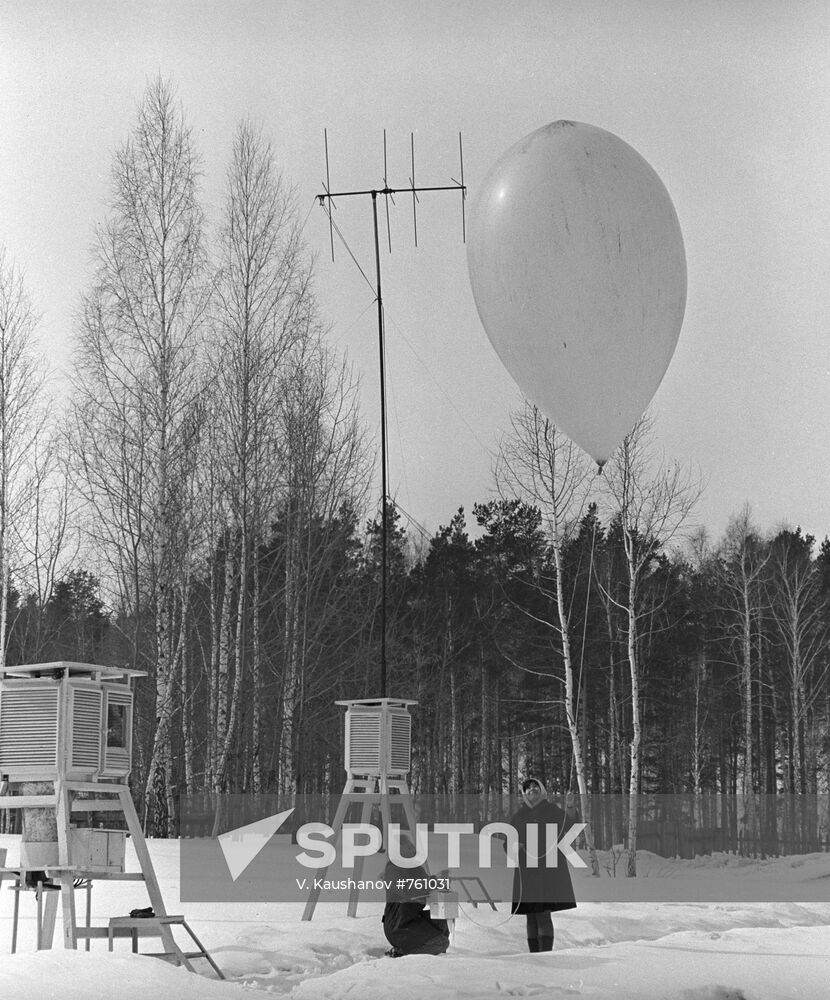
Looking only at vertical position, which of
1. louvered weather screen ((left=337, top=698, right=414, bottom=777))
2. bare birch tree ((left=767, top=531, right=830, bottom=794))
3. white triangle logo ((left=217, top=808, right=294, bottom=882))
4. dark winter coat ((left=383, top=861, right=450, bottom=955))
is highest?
bare birch tree ((left=767, top=531, right=830, bottom=794))

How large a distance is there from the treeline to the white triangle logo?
1127mm

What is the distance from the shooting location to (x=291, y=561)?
2111 centimetres

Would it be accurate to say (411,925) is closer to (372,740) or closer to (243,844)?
(372,740)

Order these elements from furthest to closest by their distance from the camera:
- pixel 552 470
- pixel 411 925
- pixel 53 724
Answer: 1. pixel 552 470
2. pixel 411 925
3. pixel 53 724

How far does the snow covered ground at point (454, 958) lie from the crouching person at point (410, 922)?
341 mm

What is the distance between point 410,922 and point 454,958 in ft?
3.88

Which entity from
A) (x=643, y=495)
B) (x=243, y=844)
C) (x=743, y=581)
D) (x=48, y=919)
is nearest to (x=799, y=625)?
(x=743, y=581)

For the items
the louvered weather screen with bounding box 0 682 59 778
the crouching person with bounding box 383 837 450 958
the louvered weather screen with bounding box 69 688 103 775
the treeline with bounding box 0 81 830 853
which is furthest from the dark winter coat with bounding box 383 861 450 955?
the treeline with bounding box 0 81 830 853

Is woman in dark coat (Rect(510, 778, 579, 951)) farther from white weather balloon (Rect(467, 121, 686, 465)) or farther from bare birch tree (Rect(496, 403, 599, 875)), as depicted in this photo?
bare birch tree (Rect(496, 403, 599, 875))

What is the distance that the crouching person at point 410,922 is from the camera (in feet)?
26.6

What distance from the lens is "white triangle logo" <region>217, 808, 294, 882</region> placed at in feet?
46.4

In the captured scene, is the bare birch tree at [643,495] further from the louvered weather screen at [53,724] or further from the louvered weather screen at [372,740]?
the louvered weather screen at [53,724]

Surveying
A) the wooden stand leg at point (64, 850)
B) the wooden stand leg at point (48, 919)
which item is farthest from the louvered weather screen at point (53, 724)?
the wooden stand leg at point (48, 919)

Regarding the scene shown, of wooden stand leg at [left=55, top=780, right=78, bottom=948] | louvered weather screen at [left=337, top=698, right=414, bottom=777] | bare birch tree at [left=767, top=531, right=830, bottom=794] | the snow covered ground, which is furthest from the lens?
bare birch tree at [left=767, top=531, right=830, bottom=794]
